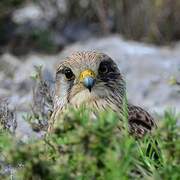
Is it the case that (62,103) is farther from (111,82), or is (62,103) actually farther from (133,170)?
(133,170)

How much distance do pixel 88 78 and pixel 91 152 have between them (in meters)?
1.85

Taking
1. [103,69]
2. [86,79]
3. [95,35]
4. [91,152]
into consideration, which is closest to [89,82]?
[86,79]

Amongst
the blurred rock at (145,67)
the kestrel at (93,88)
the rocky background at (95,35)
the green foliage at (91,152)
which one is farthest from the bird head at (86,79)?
the rocky background at (95,35)

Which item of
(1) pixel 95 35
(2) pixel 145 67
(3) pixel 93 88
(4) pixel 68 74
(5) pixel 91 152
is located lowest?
(5) pixel 91 152

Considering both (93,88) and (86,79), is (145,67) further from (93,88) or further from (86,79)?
(86,79)

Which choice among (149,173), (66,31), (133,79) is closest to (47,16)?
(66,31)

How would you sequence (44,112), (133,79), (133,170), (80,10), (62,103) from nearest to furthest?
1. (133,170)
2. (62,103)
3. (44,112)
4. (133,79)
5. (80,10)

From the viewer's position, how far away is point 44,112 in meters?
6.60

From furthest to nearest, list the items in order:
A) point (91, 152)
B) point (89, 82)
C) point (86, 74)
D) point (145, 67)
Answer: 1. point (145, 67)
2. point (86, 74)
3. point (89, 82)
4. point (91, 152)

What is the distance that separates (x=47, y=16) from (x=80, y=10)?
49cm

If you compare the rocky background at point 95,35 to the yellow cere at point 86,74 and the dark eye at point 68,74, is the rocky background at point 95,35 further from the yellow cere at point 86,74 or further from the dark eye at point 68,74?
the yellow cere at point 86,74

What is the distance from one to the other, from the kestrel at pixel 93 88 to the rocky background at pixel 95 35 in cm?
367

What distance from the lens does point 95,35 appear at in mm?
11945

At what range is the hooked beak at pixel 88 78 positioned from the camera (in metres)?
5.28
